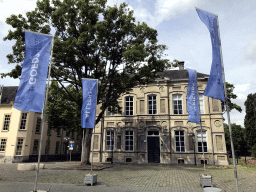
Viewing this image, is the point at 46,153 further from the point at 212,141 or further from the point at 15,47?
the point at 212,141

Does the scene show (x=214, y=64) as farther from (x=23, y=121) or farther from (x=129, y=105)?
(x=23, y=121)

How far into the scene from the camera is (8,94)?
2814 cm

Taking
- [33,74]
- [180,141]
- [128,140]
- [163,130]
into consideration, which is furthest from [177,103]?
[33,74]

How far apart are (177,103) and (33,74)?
19211 mm

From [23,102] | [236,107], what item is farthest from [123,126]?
[236,107]

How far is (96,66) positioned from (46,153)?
19.6 metres

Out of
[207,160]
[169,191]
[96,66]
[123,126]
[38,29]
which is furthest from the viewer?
[123,126]

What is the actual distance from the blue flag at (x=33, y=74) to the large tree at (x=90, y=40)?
281 inches

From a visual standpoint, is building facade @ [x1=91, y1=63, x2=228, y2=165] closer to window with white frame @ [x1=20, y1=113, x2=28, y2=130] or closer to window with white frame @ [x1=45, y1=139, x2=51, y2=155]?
window with white frame @ [x1=45, y1=139, x2=51, y2=155]

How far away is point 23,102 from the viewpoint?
675cm

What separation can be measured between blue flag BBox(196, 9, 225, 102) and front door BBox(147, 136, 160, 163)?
16.5 meters

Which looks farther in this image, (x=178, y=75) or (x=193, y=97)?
(x=178, y=75)

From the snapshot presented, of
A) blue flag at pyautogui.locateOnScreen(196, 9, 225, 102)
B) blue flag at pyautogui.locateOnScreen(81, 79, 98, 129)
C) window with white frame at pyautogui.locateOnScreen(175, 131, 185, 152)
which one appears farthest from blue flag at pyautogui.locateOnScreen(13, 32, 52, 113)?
window with white frame at pyautogui.locateOnScreen(175, 131, 185, 152)

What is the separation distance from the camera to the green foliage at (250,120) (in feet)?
92.9
